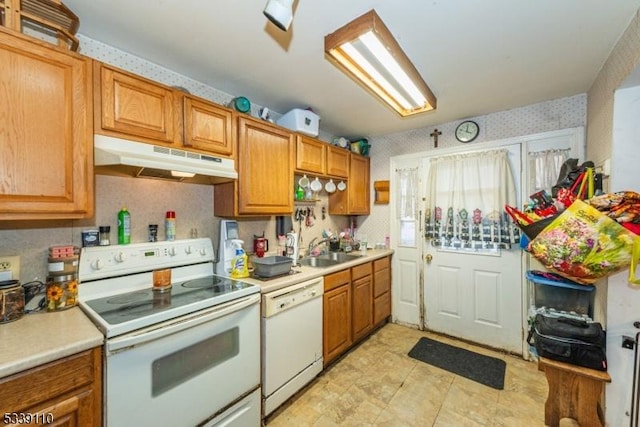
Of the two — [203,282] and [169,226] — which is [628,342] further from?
[169,226]

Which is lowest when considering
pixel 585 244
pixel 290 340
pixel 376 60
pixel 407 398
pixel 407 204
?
pixel 407 398

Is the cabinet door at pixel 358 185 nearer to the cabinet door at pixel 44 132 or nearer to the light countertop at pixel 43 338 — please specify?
the cabinet door at pixel 44 132

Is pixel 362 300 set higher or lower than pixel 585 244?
lower

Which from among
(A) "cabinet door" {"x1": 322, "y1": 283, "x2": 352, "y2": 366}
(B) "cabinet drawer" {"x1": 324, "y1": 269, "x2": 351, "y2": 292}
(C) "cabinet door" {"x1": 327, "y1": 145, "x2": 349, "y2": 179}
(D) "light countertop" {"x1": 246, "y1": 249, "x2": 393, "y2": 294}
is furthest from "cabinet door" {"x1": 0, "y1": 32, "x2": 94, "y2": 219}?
(C) "cabinet door" {"x1": 327, "y1": 145, "x2": 349, "y2": 179}

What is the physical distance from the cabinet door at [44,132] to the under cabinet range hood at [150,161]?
0.07 metres

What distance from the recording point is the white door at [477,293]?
2.54 metres

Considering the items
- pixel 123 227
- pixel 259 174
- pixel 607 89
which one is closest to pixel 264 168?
pixel 259 174

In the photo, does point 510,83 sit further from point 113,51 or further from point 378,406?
point 113,51

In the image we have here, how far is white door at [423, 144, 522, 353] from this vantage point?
2.54m

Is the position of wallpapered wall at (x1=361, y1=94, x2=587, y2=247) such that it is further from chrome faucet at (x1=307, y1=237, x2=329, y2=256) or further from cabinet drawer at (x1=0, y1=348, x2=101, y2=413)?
cabinet drawer at (x1=0, y1=348, x2=101, y2=413)

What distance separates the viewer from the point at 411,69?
1.69m

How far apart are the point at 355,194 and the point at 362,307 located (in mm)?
1329

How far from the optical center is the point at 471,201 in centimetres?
271

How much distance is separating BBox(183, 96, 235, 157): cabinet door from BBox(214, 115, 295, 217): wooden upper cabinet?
0.33 ft
